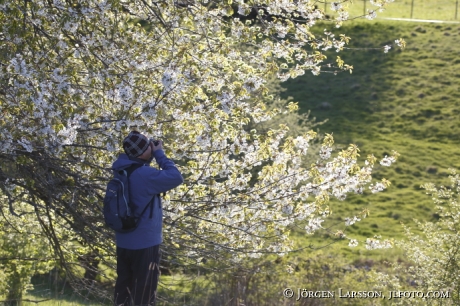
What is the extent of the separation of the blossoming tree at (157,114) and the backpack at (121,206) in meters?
0.92

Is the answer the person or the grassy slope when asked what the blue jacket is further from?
the grassy slope

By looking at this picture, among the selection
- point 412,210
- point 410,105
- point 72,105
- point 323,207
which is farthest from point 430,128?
point 72,105

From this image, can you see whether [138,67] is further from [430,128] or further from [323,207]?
[430,128]

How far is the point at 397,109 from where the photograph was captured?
1794 inches

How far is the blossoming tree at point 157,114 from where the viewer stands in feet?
22.5

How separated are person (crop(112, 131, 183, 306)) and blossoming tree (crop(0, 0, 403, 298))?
853 millimetres

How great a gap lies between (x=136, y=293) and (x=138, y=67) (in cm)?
272

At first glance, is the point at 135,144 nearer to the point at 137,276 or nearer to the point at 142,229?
the point at 142,229

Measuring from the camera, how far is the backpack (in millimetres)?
5750

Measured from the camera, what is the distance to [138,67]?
7629mm

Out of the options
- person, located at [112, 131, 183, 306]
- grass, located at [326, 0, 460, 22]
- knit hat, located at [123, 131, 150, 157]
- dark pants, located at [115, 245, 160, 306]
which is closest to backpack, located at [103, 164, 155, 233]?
person, located at [112, 131, 183, 306]

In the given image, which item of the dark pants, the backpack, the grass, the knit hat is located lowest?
the dark pants

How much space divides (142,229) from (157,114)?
1706 millimetres

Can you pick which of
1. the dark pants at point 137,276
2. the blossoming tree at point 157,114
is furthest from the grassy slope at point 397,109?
the dark pants at point 137,276
